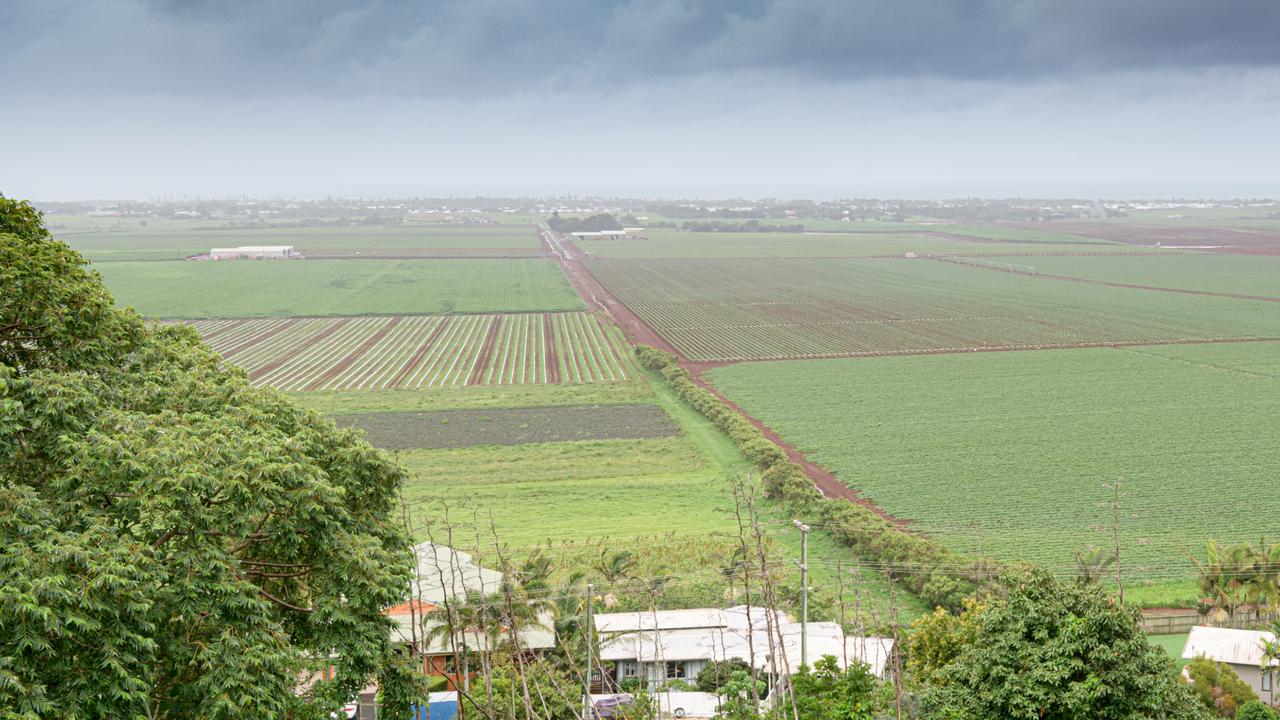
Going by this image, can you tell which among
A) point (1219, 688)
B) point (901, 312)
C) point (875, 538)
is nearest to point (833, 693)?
point (1219, 688)

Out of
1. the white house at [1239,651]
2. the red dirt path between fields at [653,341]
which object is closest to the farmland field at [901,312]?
the red dirt path between fields at [653,341]

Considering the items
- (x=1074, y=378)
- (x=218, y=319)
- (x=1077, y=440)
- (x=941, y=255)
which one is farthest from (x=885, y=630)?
(x=941, y=255)

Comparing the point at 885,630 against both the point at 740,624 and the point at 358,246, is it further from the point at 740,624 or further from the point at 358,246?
the point at 358,246

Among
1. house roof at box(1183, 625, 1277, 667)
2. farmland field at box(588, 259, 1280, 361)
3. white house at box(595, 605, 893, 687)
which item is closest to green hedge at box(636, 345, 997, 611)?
white house at box(595, 605, 893, 687)

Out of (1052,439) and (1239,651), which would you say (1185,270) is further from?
(1239,651)

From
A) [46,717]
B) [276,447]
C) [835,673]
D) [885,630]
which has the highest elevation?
[276,447]

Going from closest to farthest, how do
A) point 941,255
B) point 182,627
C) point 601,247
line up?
1. point 182,627
2. point 941,255
3. point 601,247
